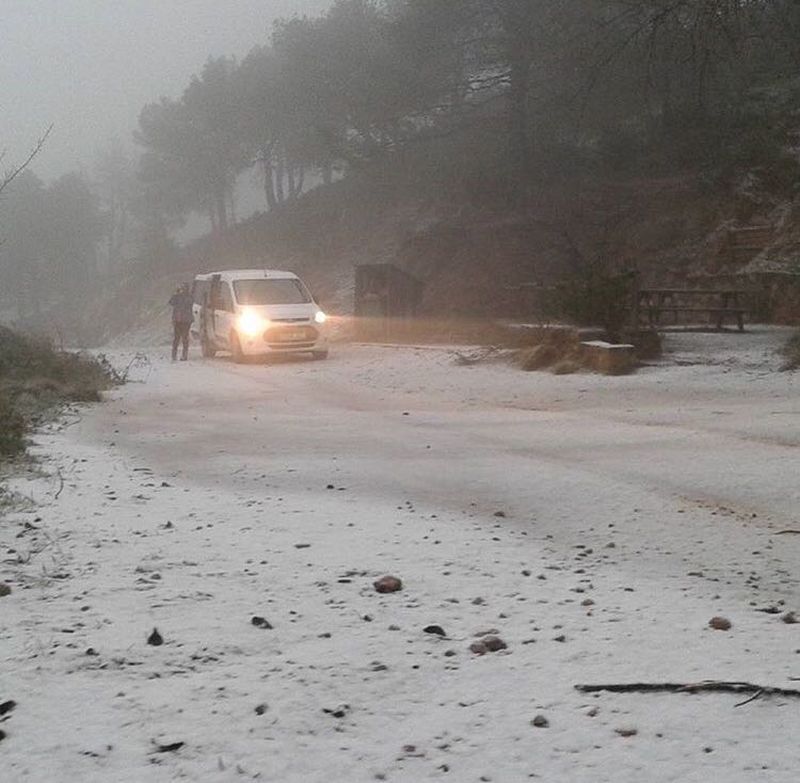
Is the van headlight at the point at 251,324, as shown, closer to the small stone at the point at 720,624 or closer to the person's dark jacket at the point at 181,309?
the person's dark jacket at the point at 181,309

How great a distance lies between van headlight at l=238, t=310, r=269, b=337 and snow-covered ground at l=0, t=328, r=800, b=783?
382 inches

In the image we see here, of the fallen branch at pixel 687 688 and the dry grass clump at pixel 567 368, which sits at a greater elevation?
the dry grass clump at pixel 567 368

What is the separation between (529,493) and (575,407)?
464 centimetres

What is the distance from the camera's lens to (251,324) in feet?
58.0

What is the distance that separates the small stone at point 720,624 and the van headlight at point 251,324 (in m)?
15.0

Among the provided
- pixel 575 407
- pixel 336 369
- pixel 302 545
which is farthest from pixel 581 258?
pixel 302 545

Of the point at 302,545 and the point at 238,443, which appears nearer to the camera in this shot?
the point at 302,545

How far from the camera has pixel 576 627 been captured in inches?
130

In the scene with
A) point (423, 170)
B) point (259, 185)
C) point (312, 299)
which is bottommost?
point (312, 299)

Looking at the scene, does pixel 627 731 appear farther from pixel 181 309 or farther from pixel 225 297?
pixel 181 309

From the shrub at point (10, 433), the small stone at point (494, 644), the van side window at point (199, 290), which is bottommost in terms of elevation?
the small stone at point (494, 644)

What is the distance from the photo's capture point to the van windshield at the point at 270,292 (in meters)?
18.5

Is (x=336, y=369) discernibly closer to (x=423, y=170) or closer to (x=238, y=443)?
(x=238, y=443)

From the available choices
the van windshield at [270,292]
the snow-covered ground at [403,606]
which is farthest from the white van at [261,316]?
the snow-covered ground at [403,606]
